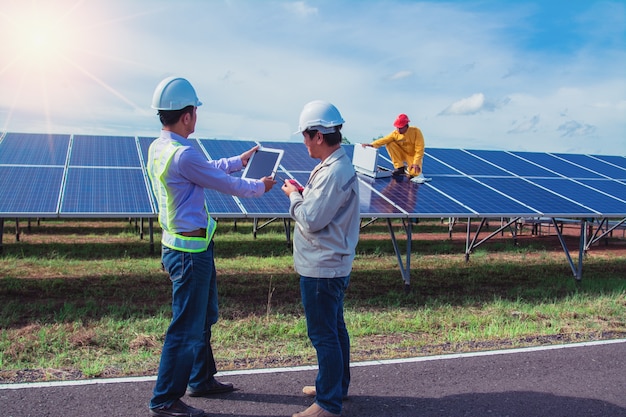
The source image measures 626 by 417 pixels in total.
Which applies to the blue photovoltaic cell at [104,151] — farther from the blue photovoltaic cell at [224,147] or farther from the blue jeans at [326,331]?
the blue jeans at [326,331]

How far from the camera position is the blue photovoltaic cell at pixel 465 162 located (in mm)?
12440

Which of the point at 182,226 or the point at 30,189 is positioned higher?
the point at 30,189

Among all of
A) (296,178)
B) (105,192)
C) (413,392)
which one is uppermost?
(296,178)

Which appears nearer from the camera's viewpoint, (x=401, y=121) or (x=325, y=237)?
(x=325, y=237)

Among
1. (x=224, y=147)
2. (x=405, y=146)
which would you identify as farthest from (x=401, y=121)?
(x=224, y=147)

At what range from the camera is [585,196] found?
1138 cm

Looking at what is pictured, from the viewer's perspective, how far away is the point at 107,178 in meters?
9.62

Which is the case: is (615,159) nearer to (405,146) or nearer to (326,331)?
(405,146)

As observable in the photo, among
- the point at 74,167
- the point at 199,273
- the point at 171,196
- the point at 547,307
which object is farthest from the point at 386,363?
the point at 74,167

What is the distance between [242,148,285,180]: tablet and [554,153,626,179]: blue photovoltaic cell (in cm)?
1153

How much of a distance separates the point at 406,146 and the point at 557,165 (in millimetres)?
5015

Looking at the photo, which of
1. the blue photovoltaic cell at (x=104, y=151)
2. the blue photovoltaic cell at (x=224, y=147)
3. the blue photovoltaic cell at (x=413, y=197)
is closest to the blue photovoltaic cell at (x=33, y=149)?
the blue photovoltaic cell at (x=104, y=151)

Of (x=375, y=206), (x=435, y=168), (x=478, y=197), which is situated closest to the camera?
(x=375, y=206)

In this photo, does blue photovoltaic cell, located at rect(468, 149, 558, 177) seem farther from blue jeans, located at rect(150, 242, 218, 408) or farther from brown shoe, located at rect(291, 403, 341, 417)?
blue jeans, located at rect(150, 242, 218, 408)
